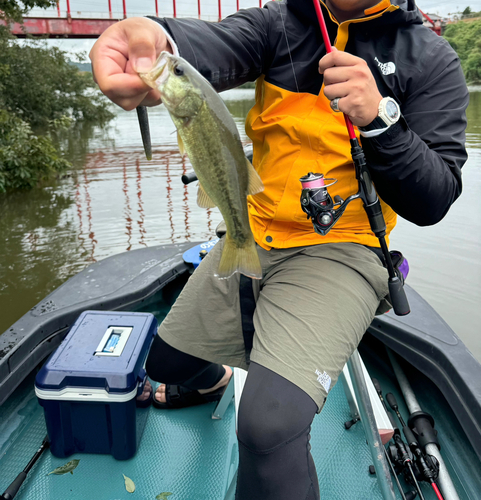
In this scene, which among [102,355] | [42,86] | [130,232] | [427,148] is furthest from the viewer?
[42,86]

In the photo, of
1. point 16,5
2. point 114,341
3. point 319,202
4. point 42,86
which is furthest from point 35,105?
point 319,202

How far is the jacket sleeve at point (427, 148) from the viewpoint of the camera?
1.60 m

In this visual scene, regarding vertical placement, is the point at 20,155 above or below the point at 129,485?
above

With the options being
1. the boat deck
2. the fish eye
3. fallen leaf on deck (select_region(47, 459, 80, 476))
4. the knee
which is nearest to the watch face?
the fish eye

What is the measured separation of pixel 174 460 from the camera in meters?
2.36

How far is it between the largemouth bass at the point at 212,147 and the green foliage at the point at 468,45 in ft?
162

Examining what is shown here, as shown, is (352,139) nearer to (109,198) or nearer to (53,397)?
(53,397)

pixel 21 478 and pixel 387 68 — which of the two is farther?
pixel 21 478

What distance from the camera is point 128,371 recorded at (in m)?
2.20

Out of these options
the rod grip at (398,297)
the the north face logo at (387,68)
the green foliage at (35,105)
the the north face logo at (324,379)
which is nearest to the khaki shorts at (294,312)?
the the north face logo at (324,379)

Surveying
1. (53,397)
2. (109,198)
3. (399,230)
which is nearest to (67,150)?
(109,198)

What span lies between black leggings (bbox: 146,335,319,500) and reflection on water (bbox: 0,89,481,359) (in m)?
3.62

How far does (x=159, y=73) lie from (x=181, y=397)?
2.00m

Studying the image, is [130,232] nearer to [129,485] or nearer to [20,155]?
[20,155]
